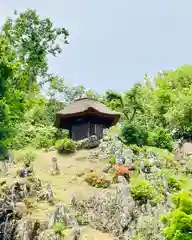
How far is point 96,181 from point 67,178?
1856 millimetres

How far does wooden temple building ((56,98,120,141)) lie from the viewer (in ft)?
106

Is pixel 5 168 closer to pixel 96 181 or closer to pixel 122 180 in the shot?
pixel 96 181

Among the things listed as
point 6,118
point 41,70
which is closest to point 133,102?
point 41,70

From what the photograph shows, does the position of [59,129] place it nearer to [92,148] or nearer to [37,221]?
[92,148]

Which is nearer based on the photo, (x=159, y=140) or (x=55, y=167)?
(x=55, y=167)

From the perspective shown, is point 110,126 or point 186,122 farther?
point 186,122

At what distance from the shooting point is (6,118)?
66.0ft

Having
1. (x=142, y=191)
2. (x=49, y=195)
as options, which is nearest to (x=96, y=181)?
(x=142, y=191)

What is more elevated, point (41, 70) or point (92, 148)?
point (41, 70)

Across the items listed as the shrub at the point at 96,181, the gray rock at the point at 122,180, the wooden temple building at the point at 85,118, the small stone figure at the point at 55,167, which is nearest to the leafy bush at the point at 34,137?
the wooden temple building at the point at 85,118

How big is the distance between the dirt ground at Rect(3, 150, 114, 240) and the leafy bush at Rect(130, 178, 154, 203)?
174 cm

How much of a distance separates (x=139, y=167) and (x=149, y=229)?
684 cm

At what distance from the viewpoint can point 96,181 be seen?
24703mm

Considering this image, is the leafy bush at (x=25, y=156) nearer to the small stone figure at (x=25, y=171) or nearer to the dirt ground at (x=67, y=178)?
the dirt ground at (x=67, y=178)
